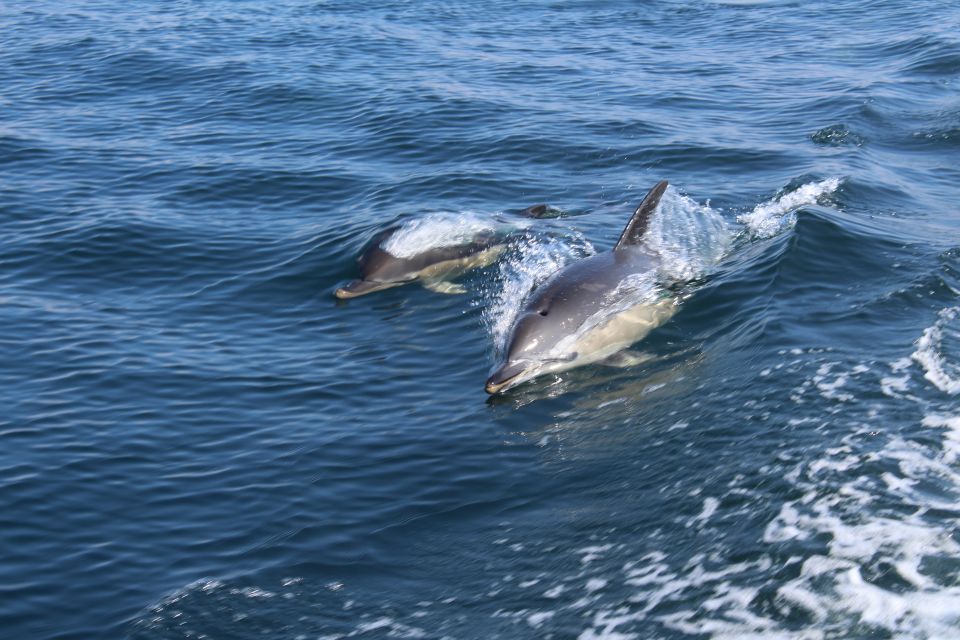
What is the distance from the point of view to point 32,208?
20156mm

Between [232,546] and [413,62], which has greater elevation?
[413,62]

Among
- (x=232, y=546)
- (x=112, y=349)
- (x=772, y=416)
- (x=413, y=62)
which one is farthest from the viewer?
(x=413, y=62)

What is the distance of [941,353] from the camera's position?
11.7 meters

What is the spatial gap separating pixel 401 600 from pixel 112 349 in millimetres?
6741

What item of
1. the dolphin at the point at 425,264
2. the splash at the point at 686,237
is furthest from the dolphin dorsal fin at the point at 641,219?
the dolphin at the point at 425,264

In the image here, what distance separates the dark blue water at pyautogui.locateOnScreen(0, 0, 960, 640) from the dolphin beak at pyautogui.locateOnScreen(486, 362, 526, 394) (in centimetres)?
20

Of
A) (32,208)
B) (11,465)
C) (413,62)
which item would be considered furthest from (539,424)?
(413,62)

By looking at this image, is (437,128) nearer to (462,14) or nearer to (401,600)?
(462,14)

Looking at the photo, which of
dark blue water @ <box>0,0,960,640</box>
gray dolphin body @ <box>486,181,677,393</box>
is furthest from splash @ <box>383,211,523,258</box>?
gray dolphin body @ <box>486,181,677,393</box>

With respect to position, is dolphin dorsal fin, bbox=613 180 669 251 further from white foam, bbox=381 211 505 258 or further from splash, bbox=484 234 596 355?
white foam, bbox=381 211 505 258

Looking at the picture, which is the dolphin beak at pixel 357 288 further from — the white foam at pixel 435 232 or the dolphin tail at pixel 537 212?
the dolphin tail at pixel 537 212

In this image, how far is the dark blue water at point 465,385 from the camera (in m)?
8.91

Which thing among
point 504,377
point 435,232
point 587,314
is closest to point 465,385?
point 504,377

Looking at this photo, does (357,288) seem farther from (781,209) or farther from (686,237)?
(781,209)
